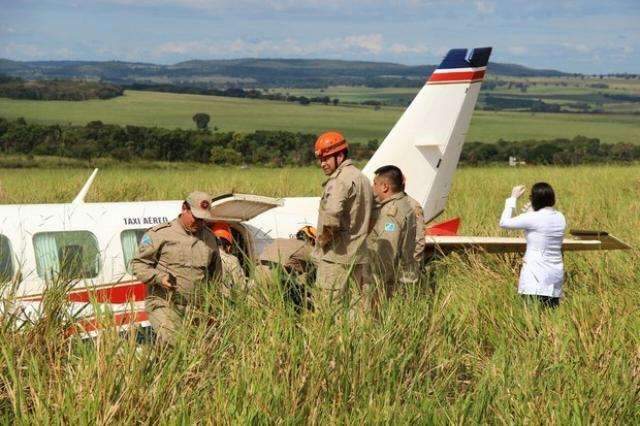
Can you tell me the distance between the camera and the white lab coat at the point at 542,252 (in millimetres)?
8039

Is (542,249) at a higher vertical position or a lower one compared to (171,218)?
higher

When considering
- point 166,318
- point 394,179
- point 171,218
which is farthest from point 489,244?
point 166,318

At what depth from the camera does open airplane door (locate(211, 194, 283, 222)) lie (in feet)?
28.8

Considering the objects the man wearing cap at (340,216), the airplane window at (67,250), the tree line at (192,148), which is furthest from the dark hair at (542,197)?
the tree line at (192,148)

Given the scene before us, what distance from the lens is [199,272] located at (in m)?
7.60

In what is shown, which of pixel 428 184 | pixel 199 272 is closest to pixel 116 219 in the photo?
pixel 199 272

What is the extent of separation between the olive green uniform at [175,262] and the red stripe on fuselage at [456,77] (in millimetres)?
5593

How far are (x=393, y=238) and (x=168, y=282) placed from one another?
189 centimetres

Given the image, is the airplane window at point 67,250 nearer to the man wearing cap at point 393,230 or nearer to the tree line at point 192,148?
the man wearing cap at point 393,230

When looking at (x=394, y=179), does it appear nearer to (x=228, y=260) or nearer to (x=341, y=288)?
(x=228, y=260)

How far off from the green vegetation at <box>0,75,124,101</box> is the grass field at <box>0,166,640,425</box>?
106911 millimetres

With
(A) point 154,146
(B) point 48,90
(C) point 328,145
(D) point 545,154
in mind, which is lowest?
(B) point 48,90

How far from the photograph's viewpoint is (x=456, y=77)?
1256 centimetres

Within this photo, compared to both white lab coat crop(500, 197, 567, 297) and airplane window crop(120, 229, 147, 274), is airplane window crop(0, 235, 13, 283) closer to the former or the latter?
airplane window crop(120, 229, 147, 274)
